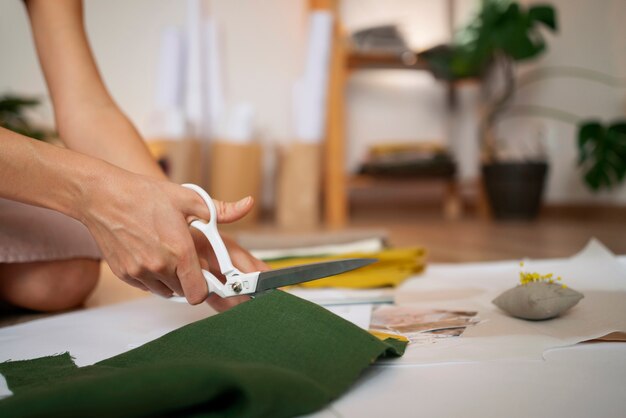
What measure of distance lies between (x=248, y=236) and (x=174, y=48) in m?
1.70

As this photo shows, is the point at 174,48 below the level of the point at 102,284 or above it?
above

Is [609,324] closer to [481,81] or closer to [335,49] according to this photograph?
[335,49]

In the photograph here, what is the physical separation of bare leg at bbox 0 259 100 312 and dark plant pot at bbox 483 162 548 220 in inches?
92.1

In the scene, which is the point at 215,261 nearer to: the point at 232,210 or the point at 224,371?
the point at 232,210

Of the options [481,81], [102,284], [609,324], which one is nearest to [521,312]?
[609,324]

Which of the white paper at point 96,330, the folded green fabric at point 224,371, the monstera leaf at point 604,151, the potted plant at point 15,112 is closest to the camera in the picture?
the folded green fabric at point 224,371

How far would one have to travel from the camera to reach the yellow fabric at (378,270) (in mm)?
A: 1071

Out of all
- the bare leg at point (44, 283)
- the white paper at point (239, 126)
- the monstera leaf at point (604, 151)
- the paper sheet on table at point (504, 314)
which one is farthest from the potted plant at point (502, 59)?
the bare leg at point (44, 283)

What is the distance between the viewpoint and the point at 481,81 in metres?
3.45

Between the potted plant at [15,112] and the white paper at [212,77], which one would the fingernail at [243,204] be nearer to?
the potted plant at [15,112]

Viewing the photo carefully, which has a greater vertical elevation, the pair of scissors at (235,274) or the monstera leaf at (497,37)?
the monstera leaf at (497,37)

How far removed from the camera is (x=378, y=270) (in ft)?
3.88

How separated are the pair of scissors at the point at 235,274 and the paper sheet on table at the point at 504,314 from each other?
14cm

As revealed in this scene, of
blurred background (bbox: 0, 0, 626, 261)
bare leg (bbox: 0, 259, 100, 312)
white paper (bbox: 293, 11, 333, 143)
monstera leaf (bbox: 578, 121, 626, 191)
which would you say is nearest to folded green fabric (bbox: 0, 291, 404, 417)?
bare leg (bbox: 0, 259, 100, 312)
